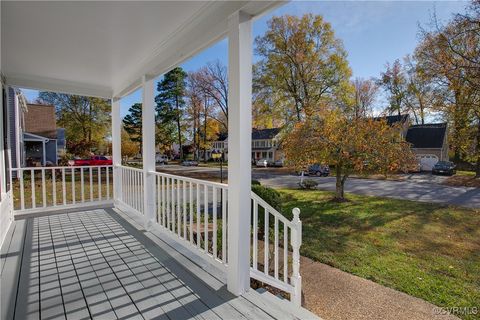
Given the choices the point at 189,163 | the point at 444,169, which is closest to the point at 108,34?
the point at 189,163

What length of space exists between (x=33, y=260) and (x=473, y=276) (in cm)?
603

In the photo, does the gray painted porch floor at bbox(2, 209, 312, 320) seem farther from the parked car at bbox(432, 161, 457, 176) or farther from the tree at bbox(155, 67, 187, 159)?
the parked car at bbox(432, 161, 457, 176)

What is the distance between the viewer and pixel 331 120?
29.6 ft

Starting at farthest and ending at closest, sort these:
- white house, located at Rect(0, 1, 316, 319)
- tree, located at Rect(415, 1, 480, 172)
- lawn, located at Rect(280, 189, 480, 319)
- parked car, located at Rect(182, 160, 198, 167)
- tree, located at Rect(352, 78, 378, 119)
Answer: parked car, located at Rect(182, 160, 198, 167), tree, located at Rect(352, 78, 378, 119), tree, located at Rect(415, 1, 480, 172), lawn, located at Rect(280, 189, 480, 319), white house, located at Rect(0, 1, 316, 319)

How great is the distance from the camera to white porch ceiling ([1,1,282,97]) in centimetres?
204

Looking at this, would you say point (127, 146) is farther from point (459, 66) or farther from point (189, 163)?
point (459, 66)

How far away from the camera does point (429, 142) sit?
22031 millimetres

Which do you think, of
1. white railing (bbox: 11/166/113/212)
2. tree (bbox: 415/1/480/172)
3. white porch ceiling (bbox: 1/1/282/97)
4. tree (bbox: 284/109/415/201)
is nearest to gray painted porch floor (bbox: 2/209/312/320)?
white railing (bbox: 11/166/113/212)

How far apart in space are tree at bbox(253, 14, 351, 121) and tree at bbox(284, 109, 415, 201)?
6.67 meters

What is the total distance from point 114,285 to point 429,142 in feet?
85.9

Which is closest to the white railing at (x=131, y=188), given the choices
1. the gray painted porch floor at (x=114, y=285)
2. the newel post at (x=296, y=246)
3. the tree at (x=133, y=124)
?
the gray painted porch floor at (x=114, y=285)

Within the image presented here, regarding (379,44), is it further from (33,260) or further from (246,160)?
(33,260)

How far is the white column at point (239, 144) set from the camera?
1.95m

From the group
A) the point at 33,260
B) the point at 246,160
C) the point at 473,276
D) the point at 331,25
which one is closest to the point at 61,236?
the point at 33,260
